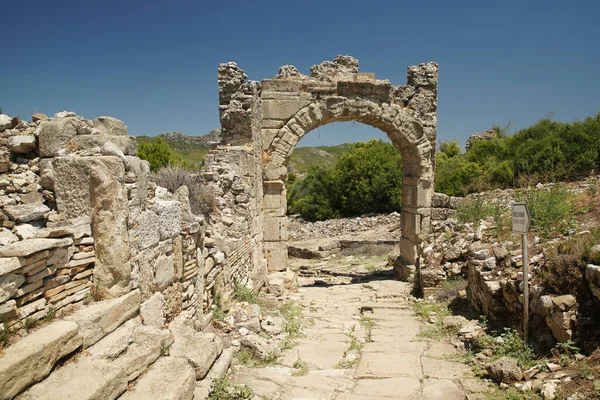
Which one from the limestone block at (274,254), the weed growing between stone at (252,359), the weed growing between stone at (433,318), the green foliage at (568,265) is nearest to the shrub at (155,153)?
the limestone block at (274,254)

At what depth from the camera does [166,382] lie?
3018mm

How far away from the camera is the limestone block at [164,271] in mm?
4031

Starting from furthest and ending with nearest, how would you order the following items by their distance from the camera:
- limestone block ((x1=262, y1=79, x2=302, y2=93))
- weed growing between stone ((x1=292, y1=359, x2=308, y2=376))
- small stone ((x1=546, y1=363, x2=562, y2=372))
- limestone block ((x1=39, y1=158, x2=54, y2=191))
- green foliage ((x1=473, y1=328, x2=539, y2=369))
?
limestone block ((x1=262, y1=79, x2=302, y2=93))
weed growing between stone ((x1=292, y1=359, x2=308, y2=376))
green foliage ((x1=473, y1=328, x2=539, y2=369))
small stone ((x1=546, y1=363, x2=562, y2=372))
limestone block ((x1=39, y1=158, x2=54, y2=191))

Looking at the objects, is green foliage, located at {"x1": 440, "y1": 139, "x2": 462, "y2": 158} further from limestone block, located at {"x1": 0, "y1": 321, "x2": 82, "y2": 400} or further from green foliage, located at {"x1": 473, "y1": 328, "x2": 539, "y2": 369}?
limestone block, located at {"x1": 0, "y1": 321, "x2": 82, "y2": 400}

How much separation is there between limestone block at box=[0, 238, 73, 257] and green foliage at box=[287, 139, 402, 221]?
18841 mm

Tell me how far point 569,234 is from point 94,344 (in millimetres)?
5773

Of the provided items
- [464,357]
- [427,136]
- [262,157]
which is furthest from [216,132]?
[464,357]

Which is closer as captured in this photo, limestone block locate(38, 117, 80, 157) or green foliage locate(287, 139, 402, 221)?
limestone block locate(38, 117, 80, 157)

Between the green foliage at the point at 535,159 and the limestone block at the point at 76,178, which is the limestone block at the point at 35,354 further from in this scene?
the green foliage at the point at 535,159

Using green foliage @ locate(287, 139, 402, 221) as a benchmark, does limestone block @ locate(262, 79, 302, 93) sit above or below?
above

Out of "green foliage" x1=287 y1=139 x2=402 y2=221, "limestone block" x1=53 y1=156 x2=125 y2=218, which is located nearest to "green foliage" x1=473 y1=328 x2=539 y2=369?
"limestone block" x1=53 y1=156 x2=125 y2=218

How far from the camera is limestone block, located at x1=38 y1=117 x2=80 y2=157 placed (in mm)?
3494

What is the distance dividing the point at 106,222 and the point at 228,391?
5.49ft

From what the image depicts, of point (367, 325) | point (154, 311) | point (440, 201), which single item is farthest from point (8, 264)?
point (440, 201)
